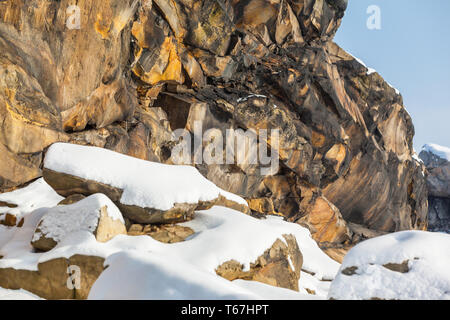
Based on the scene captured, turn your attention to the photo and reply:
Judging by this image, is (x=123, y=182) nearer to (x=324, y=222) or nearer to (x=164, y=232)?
(x=164, y=232)

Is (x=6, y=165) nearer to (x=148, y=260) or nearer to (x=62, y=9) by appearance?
(x=62, y=9)

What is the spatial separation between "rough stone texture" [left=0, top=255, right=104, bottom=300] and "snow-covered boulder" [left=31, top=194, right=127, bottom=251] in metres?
0.49

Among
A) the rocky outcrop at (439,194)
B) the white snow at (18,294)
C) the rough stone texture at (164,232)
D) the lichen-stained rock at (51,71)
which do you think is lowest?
the rocky outcrop at (439,194)

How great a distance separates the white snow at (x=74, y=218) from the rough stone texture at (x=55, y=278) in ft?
1.80

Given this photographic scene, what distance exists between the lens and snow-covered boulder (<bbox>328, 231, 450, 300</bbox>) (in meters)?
3.38

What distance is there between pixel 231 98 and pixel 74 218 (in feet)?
41.4

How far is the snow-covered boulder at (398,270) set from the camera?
11.1ft

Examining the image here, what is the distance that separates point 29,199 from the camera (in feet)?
21.8

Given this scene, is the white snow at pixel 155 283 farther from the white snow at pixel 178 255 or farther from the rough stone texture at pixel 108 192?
the rough stone texture at pixel 108 192

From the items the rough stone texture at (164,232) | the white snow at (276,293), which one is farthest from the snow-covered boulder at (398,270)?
the rough stone texture at (164,232)

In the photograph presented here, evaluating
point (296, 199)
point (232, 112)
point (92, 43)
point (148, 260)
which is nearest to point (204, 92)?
point (232, 112)

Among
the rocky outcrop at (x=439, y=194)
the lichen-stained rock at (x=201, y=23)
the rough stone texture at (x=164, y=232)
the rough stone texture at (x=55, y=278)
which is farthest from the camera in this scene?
the rocky outcrop at (x=439, y=194)

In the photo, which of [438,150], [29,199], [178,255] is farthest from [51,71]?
[438,150]

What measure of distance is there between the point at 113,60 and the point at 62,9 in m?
2.43
